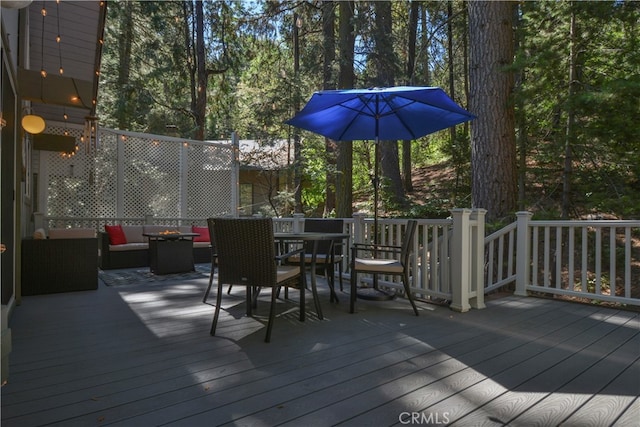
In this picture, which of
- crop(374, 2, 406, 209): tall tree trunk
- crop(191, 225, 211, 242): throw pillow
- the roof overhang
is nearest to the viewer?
the roof overhang

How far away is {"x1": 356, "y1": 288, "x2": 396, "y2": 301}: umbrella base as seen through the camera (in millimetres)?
3895

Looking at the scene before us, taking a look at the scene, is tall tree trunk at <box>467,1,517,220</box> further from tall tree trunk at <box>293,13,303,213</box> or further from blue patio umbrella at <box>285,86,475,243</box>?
tall tree trunk at <box>293,13,303,213</box>

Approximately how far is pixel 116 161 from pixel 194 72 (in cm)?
556

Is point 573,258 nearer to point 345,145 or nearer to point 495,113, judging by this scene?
point 495,113

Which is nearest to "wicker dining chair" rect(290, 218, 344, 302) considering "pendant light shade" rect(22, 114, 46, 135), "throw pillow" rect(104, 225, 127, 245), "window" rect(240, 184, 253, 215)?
"pendant light shade" rect(22, 114, 46, 135)

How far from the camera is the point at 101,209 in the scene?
8.13 meters

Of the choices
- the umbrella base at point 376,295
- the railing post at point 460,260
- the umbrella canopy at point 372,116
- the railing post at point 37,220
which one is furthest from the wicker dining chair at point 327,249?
the railing post at point 37,220

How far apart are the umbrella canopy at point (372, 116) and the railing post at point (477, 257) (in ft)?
3.48

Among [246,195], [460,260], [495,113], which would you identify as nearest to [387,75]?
[495,113]

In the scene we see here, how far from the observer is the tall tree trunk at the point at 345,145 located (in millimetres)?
8031

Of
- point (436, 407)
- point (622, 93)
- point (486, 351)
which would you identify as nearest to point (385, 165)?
point (622, 93)

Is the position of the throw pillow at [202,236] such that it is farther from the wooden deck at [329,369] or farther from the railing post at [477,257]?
the railing post at [477,257]

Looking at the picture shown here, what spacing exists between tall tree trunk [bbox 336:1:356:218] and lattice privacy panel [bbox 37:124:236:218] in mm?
3119

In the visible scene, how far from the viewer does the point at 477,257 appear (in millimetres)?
3617
